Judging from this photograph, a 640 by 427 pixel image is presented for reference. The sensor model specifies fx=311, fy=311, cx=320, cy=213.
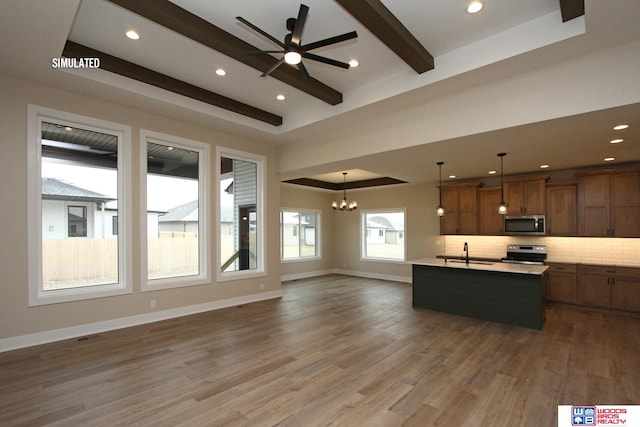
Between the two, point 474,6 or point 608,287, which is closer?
point 474,6

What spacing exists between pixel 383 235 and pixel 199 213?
577 cm

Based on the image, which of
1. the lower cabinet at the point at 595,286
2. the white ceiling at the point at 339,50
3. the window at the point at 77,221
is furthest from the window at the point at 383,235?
the window at the point at 77,221

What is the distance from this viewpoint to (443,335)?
169 inches

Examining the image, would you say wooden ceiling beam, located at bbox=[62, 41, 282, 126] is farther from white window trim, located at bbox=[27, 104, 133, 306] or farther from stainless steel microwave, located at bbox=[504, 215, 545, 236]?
stainless steel microwave, located at bbox=[504, 215, 545, 236]

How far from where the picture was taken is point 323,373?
10.4ft

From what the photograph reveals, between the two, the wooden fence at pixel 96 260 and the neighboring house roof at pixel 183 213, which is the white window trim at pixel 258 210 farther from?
the wooden fence at pixel 96 260

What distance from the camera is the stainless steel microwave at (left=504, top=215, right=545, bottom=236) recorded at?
6.30 meters

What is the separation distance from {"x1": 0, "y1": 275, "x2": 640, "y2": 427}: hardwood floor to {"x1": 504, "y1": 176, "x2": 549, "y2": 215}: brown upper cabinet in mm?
2303

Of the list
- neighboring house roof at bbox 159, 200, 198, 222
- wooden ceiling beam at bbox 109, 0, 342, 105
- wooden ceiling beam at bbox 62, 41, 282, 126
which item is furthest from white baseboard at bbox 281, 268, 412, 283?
wooden ceiling beam at bbox 109, 0, 342, 105

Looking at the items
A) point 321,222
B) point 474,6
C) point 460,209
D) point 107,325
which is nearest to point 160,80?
point 107,325

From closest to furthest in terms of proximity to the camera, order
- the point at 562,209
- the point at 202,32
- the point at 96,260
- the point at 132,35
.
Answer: the point at 202,32
the point at 132,35
the point at 96,260
the point at 562,209

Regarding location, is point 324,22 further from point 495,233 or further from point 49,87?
point 495,233

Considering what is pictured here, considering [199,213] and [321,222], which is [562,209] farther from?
[199,213]

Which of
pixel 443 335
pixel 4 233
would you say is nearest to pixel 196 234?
pixel 4 233
